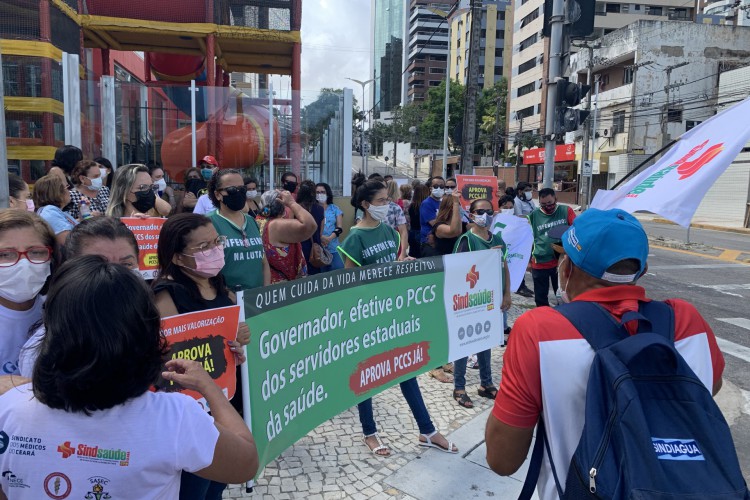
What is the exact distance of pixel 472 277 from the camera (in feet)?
15.9

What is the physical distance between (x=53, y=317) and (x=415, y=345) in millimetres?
3174

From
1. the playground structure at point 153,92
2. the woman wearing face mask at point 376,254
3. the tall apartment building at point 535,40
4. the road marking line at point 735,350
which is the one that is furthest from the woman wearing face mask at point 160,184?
the tall apartment building at point 535,40

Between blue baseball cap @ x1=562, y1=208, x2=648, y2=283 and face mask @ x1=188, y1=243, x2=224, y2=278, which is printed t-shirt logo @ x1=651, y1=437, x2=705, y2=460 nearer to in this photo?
blue baseball cap @ x1=562, y1=208, x2=648, y2=283

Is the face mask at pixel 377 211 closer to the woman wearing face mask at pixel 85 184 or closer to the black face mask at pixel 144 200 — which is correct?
the black face mask at pixel 144 200

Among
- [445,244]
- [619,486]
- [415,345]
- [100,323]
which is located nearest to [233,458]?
[100,323]

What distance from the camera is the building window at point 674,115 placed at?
38875mm

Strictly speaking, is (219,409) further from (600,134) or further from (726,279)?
(600,134)

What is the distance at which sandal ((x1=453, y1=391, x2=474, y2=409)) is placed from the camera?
475cm

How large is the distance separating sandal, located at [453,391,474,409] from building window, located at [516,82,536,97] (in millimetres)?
60646

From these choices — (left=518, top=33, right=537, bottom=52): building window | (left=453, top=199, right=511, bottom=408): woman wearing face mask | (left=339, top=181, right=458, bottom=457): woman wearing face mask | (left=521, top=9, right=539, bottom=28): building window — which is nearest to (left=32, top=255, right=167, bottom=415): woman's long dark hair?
(left=339, top=181, right=458, bottom=457): woman wearing face mask

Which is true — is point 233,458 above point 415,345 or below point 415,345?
above

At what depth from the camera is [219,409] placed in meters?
1.62

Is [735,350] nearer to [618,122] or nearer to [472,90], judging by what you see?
[472,90]

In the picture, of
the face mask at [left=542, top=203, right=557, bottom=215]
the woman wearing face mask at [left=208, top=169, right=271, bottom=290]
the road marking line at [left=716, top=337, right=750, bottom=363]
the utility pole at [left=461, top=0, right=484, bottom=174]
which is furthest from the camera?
the utility pole at [left=461, top=0, right=484, bottom=174]
